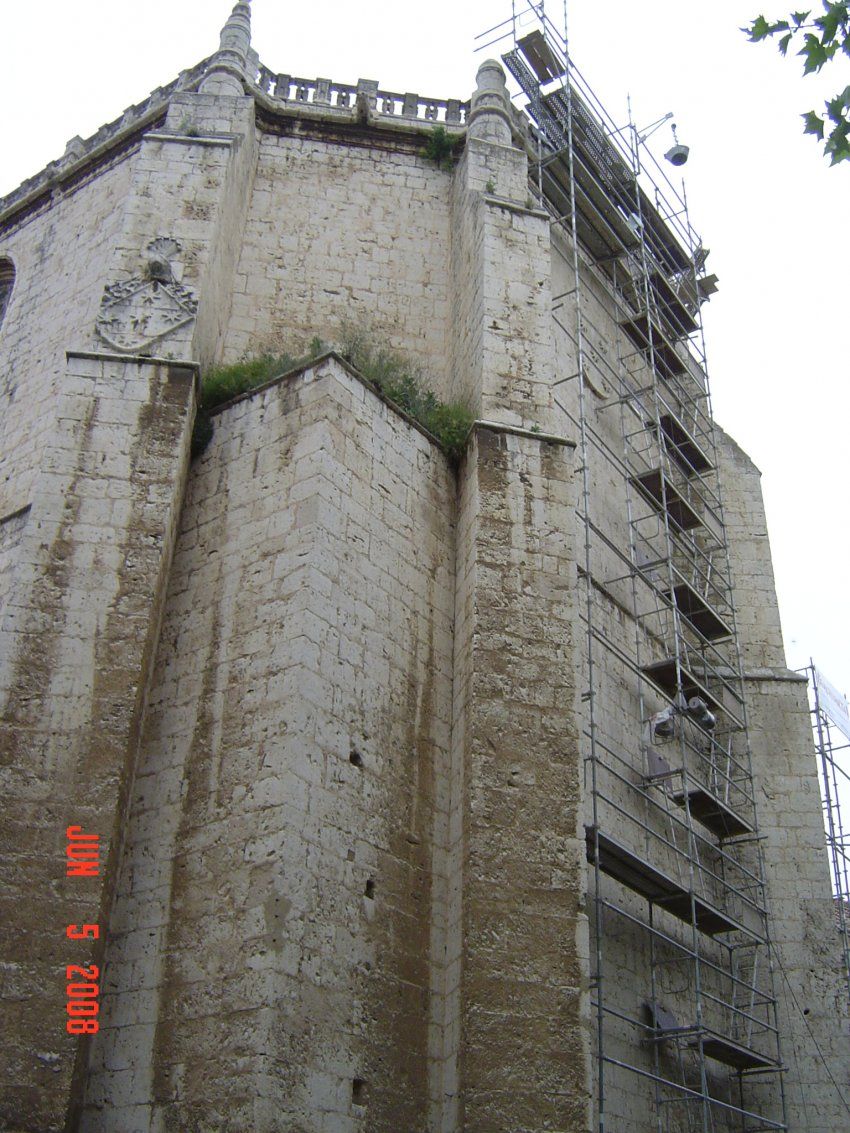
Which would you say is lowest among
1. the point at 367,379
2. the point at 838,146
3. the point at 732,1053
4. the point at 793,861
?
the point at 732,1053

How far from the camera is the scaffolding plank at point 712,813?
11.9 metres

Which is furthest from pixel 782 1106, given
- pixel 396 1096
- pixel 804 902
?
pixel 396 1096

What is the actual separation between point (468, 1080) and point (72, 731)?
3.30 meters

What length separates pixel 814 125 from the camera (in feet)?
19.8

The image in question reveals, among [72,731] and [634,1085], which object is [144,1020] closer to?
[72,731]

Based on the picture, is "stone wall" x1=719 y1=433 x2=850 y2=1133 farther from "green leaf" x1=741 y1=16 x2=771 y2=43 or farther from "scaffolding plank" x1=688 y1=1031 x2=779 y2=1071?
"green leaf" x1=741 y1=16 x2=771 y2=43

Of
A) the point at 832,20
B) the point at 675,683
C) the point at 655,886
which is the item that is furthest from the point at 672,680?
the point at 832,20

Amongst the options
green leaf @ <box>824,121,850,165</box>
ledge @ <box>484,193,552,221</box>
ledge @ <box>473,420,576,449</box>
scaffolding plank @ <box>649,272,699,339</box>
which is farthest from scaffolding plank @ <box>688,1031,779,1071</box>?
scaffolding plank @ <box>649,272,699,339</box>

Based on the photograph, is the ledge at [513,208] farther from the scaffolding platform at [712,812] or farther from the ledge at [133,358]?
the scaffolding platform at [712,812]

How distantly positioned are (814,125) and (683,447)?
31.3 feet

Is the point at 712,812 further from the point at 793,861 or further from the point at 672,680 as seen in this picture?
the point at 672,680

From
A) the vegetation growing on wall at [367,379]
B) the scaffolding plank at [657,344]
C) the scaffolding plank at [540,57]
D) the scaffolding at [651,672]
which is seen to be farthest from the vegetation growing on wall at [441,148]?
the scaffolding plank at [540,57]

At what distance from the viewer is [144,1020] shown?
24.4 feet

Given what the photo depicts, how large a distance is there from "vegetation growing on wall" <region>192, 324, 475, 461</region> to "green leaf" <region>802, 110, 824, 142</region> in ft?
14.7
